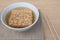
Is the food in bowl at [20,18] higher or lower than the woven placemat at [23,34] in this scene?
higher

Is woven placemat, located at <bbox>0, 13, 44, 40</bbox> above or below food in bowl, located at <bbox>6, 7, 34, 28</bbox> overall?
below

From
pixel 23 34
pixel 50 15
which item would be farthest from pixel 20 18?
pixel 50 15

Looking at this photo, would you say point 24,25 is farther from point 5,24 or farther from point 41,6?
point 41,6

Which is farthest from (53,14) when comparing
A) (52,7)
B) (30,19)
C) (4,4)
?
(4,4)
